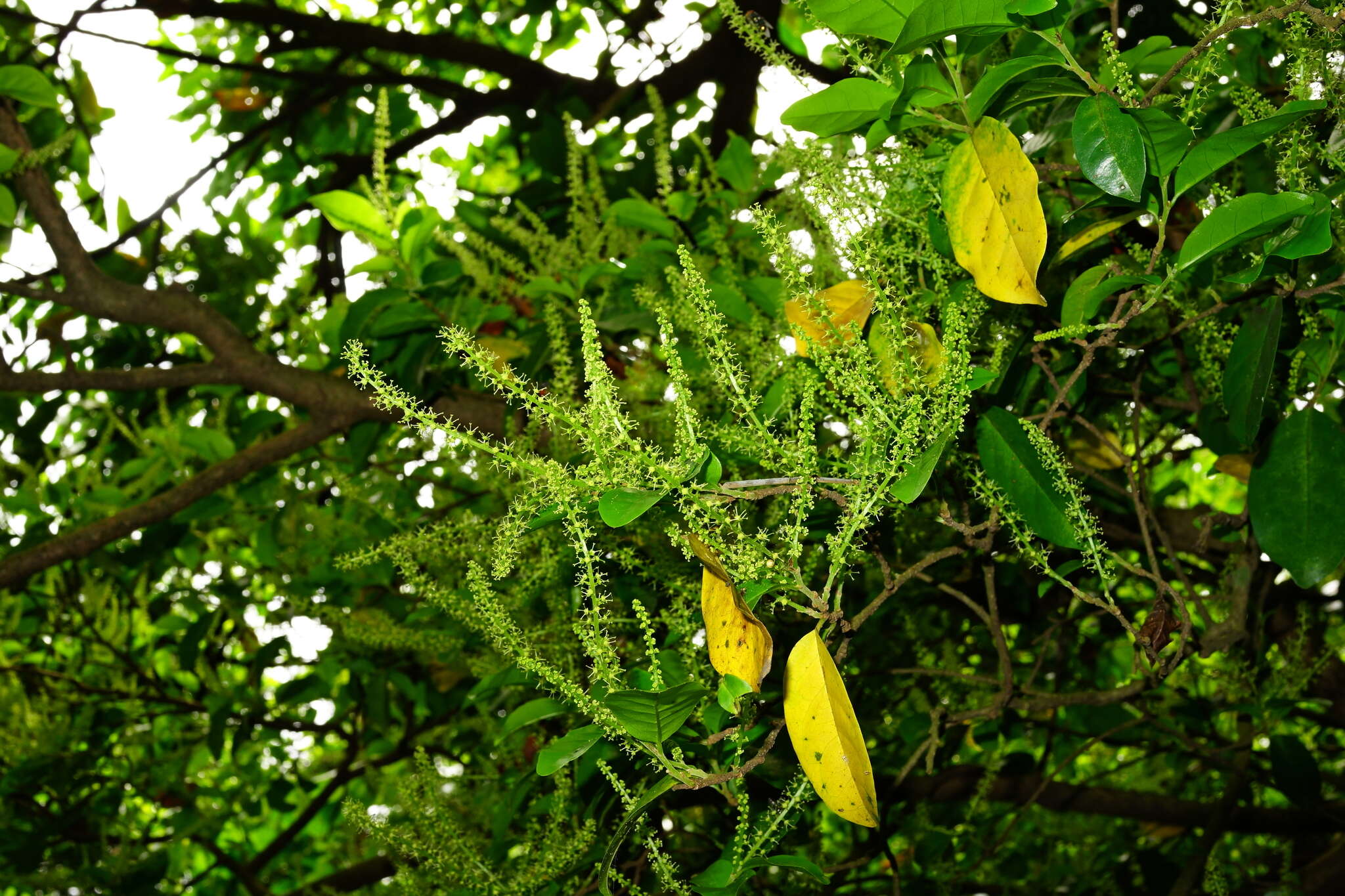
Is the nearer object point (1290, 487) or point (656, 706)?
point (656, 706)

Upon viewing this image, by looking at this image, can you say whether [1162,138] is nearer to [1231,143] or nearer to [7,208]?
[1231,143]

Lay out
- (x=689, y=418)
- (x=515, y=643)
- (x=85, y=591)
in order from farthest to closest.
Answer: (x=85, y=591) < (x=515, y=643) < (x=689, y=418)

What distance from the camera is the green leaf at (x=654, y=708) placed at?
2.23 ft

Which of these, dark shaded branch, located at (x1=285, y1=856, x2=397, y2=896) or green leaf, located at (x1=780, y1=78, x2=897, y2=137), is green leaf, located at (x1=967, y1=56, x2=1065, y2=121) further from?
dark shaded branch, located at (x1=285, y1=856, x2=397, y2=896)

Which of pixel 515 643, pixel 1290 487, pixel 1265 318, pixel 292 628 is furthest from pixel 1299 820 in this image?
pixel 292 628

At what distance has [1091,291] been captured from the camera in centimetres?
87

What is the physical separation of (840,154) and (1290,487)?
0.55 m

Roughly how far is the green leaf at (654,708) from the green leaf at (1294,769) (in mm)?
1512

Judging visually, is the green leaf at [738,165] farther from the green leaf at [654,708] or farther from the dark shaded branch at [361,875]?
the dark shaded branch at [361,875]

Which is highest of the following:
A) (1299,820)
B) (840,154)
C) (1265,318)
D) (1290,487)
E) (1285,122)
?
(840,154)

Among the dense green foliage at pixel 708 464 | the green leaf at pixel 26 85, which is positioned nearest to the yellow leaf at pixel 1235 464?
the dense green foliage at pixel 708 464

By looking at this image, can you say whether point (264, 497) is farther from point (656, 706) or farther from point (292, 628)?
Answer: point (656, 706)

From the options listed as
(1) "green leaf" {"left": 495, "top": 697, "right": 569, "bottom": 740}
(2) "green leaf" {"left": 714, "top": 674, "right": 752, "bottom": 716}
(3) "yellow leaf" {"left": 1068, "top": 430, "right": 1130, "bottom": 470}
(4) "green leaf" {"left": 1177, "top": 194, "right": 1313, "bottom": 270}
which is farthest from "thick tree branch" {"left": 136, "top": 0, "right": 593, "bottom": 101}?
(2) "green leaf" {"left": 714, "top": 674, "right": 752, "bottom": 716}

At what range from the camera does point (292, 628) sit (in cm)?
239
